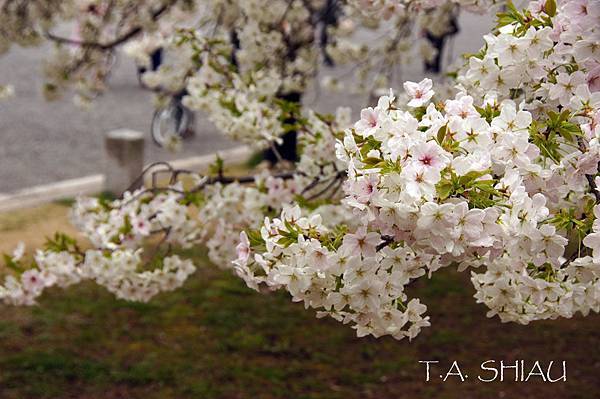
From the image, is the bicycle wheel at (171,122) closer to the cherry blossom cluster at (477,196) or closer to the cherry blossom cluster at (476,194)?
the cherry blossom cluster at (477,196)

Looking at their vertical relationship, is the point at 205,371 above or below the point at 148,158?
below

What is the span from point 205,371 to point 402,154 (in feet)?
11.8

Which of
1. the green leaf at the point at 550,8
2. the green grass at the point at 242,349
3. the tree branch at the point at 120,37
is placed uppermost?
the tree branch at the point at 120,37

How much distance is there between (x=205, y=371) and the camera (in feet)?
17.0

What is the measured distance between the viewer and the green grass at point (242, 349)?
5000 mm

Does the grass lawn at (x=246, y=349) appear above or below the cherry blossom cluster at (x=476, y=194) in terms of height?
below

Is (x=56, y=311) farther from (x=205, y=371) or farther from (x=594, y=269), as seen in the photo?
(x=594, y=269)

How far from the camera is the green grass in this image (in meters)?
5.00

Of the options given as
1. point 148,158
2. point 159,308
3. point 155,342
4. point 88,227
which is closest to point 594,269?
point 88,227

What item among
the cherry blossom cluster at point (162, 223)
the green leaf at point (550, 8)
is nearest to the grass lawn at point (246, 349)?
the cherry blossom cluster at point (162, 223)

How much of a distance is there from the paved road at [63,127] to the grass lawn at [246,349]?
105 inches

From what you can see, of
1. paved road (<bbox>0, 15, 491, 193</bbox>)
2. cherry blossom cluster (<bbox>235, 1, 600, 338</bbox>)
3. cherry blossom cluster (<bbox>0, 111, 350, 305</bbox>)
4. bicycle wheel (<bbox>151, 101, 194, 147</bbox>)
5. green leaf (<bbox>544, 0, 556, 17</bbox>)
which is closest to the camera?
cherry blossom cluster (<bbox>235, 1, 600, 338</bbox>)

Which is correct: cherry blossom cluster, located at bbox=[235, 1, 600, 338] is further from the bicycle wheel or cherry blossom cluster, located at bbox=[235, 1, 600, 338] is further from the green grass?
the bicycle wheel

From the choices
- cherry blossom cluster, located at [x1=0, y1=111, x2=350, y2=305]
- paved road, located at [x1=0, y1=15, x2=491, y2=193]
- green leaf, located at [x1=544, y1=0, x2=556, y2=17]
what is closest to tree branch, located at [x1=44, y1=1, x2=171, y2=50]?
cherry blossom cluster, located at [x1=0, y1=111, x2=350, y2=305]
